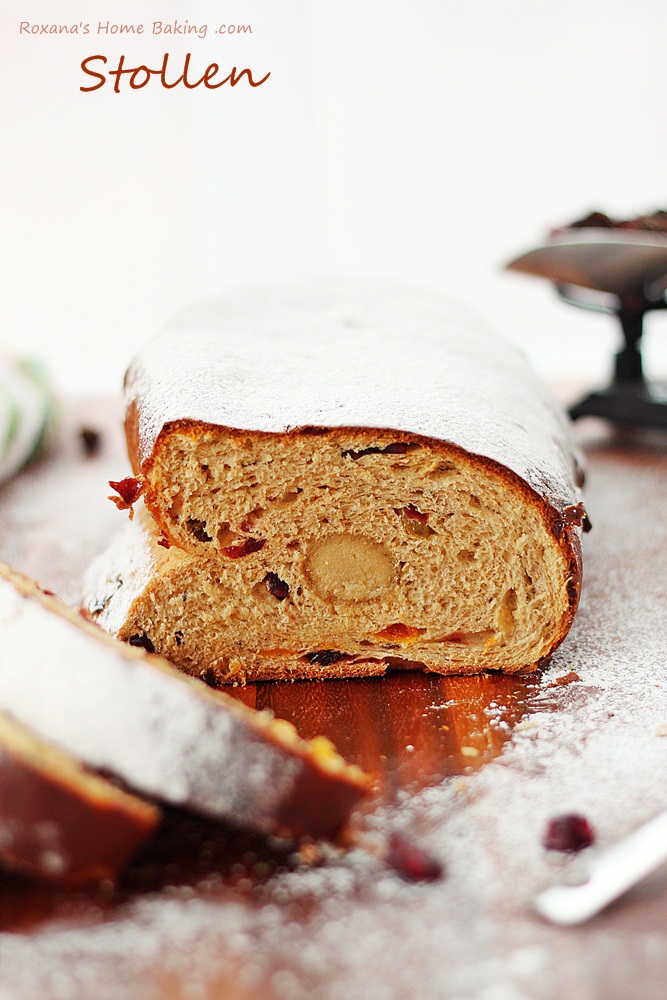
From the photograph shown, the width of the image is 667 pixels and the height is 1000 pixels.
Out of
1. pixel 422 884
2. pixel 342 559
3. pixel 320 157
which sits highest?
pixel 320 157

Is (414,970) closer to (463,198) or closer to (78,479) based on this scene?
(78,479)

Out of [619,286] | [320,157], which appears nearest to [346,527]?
[619,286]

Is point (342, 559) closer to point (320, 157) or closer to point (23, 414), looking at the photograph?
point (23, 414)

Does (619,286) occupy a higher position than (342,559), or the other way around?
(619,286)

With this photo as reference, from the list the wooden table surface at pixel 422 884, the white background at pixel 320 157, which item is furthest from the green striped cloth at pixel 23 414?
the wooden table surface at pixel 422 884

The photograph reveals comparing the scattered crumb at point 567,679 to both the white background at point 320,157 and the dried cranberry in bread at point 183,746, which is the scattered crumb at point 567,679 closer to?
the dried cranberry in bread at point 183,746

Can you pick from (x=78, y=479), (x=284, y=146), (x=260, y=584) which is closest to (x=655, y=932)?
(x=260, y=584)
